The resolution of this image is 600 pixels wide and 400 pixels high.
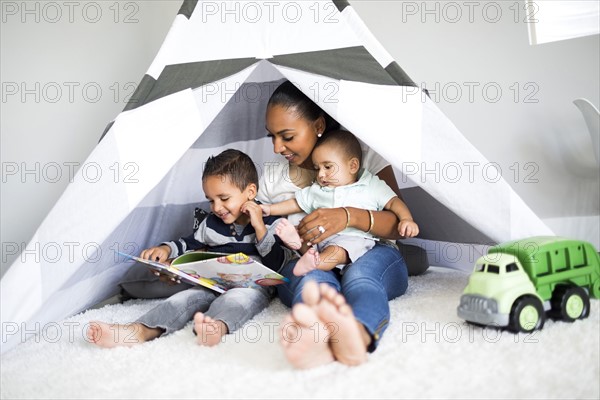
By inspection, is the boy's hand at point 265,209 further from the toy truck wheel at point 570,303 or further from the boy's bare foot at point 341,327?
the toy truck wheel at point 570,303

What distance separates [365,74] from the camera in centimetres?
149

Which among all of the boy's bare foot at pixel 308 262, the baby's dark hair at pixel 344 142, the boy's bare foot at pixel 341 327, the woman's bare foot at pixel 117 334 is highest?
the baby's dark hair at pixel 344 142

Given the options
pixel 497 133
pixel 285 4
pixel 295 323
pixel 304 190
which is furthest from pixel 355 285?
pixel 497 133

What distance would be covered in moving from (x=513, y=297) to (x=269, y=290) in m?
0.62

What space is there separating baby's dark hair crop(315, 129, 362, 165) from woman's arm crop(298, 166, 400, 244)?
0.54 ft

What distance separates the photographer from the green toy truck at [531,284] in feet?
4.13

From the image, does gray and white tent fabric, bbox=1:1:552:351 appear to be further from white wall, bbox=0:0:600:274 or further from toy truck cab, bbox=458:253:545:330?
white wall, bbox=0:0:600:274

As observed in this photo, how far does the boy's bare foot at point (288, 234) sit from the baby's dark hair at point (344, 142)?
0.25 m

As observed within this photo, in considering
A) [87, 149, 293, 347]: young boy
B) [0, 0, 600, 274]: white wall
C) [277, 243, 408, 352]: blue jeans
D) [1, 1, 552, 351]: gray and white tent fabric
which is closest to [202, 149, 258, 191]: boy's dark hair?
[87, 149, 293, 347]: young boy

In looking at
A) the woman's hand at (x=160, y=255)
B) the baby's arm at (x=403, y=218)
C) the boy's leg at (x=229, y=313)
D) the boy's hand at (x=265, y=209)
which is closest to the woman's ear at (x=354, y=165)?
the baby's arm at (x=403, y=218)

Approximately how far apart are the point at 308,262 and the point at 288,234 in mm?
108

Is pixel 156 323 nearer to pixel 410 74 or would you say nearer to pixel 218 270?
pixel 218 270

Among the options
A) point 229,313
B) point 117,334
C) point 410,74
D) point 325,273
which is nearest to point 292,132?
point 325,273

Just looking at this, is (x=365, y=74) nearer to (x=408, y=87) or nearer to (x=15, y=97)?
(x=408, y=87)
